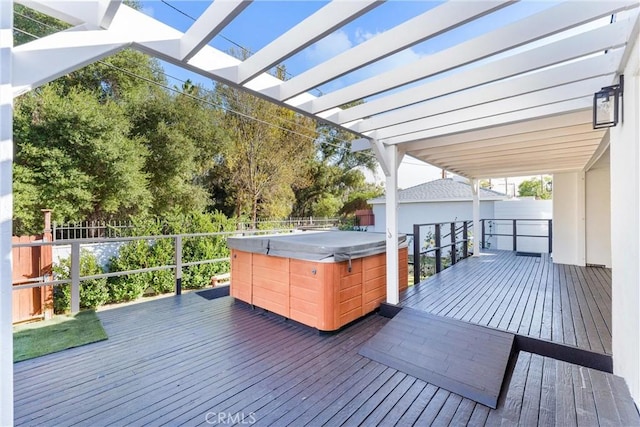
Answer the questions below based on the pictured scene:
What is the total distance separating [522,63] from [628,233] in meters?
1.46

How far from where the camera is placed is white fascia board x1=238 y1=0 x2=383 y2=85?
1728 millimetres

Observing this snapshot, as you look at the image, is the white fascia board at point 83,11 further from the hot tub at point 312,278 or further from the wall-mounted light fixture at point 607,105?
the wall-mounted light fixture at point 607,105

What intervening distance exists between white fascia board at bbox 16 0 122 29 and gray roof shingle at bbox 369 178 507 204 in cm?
1166

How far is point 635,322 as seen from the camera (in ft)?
6.45

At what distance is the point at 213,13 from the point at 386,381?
3.04 meters

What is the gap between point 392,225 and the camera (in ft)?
13.4

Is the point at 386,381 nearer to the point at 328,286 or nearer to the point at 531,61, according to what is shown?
the point at 328,286

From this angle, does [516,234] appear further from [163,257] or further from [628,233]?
[163,257]

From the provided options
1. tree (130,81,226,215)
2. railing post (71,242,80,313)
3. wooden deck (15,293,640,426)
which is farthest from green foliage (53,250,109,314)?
tree (130,81,226,215)

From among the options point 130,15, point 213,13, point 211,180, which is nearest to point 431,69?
point 213,13

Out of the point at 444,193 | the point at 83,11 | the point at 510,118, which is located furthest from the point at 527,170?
the point at 83,11

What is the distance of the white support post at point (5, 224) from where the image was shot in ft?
4.37

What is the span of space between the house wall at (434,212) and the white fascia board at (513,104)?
8.01m

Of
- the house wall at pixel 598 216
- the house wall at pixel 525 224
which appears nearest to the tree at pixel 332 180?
the house wall at pixel 525 224
